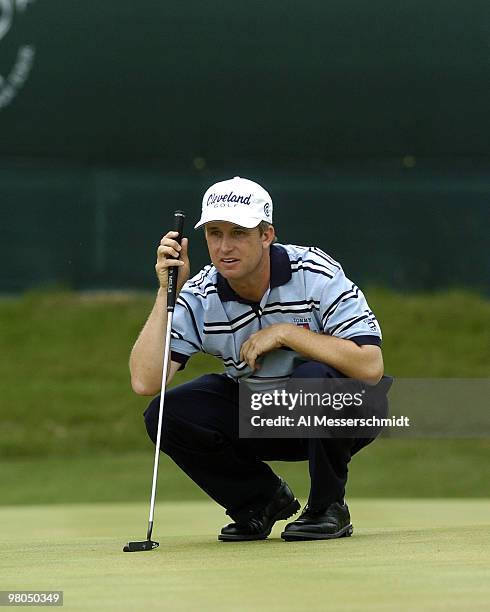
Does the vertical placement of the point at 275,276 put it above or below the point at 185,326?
above

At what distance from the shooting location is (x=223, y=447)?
16.2 ft

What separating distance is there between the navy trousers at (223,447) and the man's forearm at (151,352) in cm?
8

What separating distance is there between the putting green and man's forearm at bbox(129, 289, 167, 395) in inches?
21.6

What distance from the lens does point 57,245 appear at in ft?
39.9

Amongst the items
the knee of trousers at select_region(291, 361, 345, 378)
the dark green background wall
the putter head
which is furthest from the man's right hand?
the dark green background wall

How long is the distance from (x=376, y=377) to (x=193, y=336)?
26.1 inches

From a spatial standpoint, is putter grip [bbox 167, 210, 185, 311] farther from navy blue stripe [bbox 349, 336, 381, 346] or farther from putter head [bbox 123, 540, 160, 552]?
putter head [bbox 123, 540, 160, 552]

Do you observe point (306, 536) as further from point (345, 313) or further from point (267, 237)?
point (267, 237)

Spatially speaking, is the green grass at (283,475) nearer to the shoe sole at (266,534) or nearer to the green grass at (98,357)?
the green grass at (98,357)

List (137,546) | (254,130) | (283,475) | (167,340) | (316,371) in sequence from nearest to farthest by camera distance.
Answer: (137,546) → (316,371) → (167,340) → (283,475) → (254,130)

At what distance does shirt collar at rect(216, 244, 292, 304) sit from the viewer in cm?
486

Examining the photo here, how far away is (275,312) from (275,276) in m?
0.13

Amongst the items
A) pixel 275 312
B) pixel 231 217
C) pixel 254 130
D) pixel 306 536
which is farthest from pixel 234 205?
pixel 254 130

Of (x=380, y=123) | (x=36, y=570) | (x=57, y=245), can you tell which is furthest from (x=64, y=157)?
(x=36, y=570)
